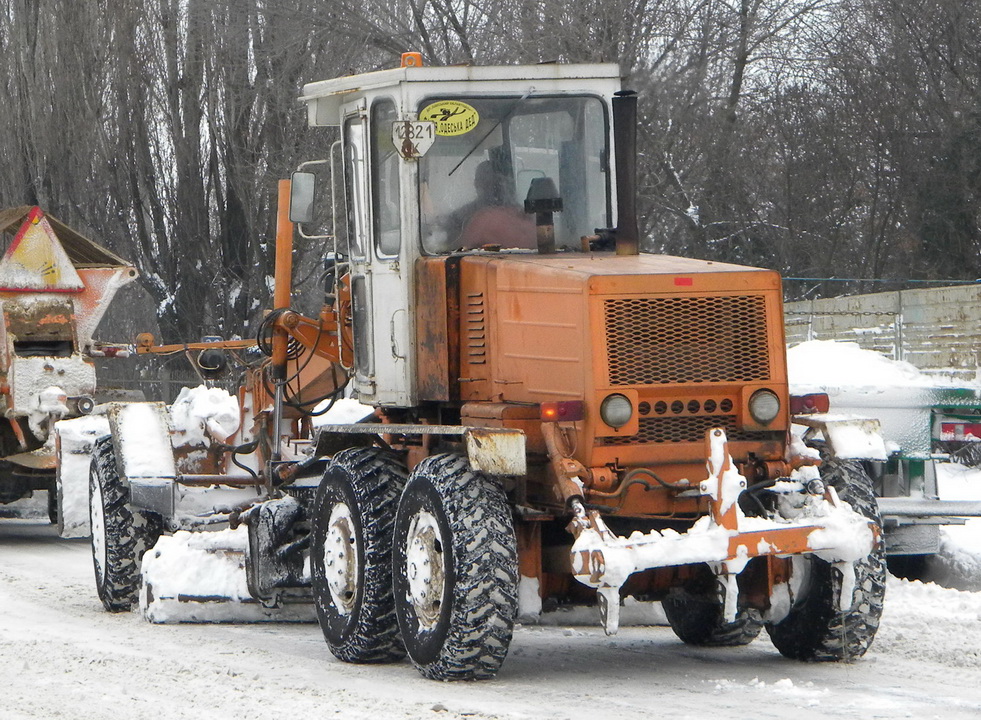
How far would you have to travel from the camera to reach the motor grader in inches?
260

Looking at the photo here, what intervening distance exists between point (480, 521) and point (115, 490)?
165 inches

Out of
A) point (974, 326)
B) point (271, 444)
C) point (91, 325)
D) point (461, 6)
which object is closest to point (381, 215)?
point (271, 444)

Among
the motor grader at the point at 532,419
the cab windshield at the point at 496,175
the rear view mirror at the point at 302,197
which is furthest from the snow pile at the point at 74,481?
the cab windshield at the point at 496,175

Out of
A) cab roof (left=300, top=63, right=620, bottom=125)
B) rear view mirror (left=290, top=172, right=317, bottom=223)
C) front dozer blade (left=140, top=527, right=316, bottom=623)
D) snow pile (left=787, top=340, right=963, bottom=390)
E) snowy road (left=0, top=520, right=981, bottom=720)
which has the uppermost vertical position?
cab roof (left=300, top=63, right=620, bottom=125)

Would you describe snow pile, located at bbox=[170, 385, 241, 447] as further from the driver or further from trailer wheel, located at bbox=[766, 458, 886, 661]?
trailer wheel, located at bbox=[766, 458, 886, 661]

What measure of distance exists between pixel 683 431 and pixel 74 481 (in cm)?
593

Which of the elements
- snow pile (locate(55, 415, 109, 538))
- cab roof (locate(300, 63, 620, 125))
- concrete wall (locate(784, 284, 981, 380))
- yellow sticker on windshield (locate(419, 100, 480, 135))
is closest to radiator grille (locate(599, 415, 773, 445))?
yellow sticker on windshield (locate(419, 100, 480, 135))

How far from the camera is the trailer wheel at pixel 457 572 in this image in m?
6.56

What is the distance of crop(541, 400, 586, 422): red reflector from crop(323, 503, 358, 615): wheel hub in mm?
1403

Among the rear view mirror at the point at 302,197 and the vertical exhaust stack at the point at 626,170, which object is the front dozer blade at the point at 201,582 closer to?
the rear view mirror at the point at 302,197

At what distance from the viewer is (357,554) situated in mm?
7562

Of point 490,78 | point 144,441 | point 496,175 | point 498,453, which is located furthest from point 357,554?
point 144,441

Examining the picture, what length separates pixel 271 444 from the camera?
10.3m

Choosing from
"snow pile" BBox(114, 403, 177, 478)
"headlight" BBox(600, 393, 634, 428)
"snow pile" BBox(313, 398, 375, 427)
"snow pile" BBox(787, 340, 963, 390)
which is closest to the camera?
"headlight" BBox(600, 393, 634, 428)
